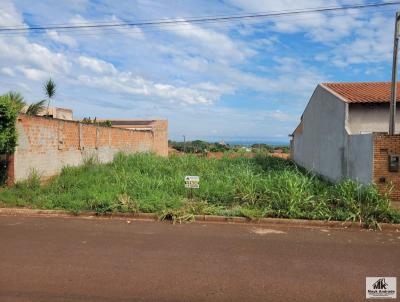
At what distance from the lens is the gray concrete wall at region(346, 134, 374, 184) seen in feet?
35.7

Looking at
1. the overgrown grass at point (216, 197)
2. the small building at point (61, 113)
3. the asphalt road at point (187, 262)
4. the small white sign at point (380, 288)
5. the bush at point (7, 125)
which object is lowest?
the small white sign at point (380, 288)

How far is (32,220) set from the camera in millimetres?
8742

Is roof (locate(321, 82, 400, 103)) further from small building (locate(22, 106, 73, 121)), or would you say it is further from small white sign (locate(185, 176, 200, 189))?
small building (locate(22, 106, 73, 121))

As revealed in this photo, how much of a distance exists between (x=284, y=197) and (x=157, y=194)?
333 cm

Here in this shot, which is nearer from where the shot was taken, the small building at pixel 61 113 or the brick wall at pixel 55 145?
the brick wall at pixel 55 145

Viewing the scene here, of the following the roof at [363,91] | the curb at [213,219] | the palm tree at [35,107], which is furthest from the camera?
the palm tree at [35,107]

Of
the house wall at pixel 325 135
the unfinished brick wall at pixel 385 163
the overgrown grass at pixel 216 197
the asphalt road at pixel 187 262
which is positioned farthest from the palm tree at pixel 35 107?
the unfinished brick wall at pixel 385 163

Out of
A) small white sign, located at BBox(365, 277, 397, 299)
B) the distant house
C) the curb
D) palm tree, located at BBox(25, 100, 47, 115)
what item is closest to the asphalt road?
small white sign, located at BBox(365, 277, 397, 299)

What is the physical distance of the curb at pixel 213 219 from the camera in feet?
27.7

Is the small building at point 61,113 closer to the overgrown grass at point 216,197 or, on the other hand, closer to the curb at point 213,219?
the overgrown grass at point 216,197

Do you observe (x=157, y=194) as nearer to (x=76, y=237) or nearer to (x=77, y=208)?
(x=77, y=208)

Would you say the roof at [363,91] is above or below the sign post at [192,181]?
above

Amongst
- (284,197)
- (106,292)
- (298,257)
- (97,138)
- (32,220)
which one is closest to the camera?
(106,292)

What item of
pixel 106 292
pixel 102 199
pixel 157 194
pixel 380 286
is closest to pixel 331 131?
pixel 157 194
